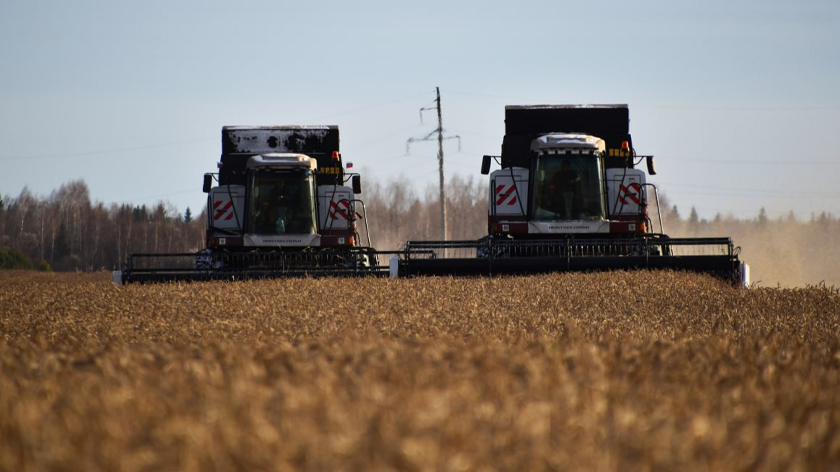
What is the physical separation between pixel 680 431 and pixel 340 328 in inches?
180

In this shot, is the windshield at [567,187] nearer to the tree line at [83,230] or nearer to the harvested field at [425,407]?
the harvested field at [425,407]

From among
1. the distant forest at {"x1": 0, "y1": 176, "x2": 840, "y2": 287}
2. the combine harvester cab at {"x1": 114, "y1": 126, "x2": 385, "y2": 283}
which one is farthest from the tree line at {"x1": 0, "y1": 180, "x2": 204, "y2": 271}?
the combine harvester cab at {"x1": 114, "y1": 126, "x2": 385, "y2": 283}

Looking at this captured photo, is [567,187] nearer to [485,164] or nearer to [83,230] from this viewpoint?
[485,164]

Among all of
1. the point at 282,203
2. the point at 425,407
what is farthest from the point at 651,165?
the point at 425,407

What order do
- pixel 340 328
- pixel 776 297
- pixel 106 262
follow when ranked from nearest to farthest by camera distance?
pixel 340 328 → pixel 776 297 → pixel 106 262

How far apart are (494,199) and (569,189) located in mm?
1285

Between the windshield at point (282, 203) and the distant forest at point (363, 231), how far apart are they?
32.8 metres

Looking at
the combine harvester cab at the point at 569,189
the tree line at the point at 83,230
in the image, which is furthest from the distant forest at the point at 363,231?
the combine harvester cab at the point at 569,189

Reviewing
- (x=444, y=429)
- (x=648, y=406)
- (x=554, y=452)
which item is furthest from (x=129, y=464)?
(x=648, y=406)

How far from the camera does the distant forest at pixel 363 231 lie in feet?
185

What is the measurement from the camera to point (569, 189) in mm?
16625

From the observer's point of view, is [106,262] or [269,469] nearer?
[269,469]

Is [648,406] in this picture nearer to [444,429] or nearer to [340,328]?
[444,429]

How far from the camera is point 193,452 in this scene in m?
2.27
